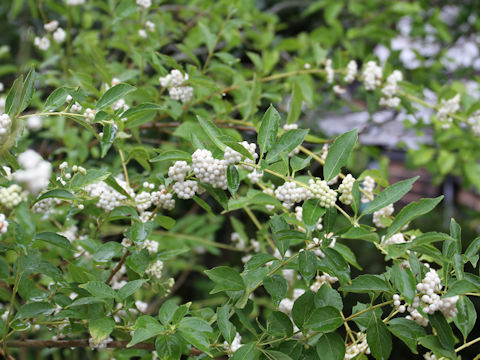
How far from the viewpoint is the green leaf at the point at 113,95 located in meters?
0.85

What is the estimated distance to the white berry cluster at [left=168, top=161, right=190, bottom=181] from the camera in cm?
80

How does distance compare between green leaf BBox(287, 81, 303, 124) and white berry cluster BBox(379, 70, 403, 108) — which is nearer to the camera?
green leaf BBox(287, 81, 303, 124)

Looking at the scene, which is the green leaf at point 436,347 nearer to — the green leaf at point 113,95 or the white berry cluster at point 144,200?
the white berry cluster at point 144,200

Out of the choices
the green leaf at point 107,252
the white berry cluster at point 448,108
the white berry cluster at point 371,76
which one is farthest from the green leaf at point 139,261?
the white berry cluster at point 448,108

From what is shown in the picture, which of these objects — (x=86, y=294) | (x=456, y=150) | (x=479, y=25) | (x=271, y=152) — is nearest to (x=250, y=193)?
(x=271, y=152)

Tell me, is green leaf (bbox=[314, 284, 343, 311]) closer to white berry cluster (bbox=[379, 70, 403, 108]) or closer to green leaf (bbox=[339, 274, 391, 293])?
green leaf (bbox=[339, 274, 391, 293])

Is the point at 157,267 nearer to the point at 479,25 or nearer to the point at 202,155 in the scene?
the point at 202,155

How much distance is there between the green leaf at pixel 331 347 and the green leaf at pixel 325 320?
36mm

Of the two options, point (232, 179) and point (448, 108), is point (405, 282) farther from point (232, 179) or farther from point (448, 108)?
point (448, 108)

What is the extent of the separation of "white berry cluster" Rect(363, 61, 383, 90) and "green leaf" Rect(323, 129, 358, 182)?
0.74 m

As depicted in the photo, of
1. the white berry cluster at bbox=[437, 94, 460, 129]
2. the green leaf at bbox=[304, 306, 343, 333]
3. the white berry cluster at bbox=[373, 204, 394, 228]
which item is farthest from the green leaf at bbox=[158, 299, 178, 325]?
the white berry cluster at bbox=[437, 94, 460, 129]

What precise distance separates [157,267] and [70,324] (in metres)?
0.19

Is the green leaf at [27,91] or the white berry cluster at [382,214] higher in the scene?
the green leaf at [27,91]

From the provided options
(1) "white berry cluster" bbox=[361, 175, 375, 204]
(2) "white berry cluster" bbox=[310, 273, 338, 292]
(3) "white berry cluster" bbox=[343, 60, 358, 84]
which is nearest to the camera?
(2) "white berry cluster" bbox=[310, 273, 338, 292]
